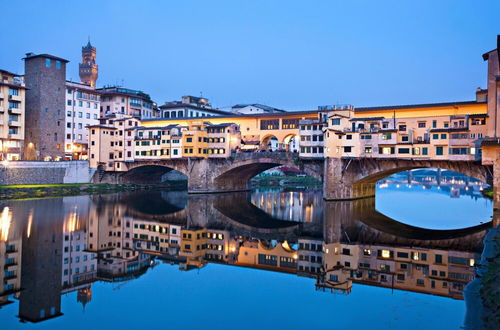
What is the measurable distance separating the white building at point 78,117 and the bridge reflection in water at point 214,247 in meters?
28.0

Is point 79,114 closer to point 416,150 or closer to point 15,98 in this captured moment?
point 15,98

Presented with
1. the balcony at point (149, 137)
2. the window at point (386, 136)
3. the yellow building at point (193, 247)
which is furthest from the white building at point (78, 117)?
the window at point (386, 136)

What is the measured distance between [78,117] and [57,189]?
20.8 metres

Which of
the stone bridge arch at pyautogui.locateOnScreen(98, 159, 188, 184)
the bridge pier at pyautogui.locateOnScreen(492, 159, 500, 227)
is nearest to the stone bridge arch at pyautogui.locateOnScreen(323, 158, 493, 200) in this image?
the bridge pier at pyautogui.locateOnScreen(492, 159, 500, 227)

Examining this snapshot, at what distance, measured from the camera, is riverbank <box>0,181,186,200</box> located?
45.8m

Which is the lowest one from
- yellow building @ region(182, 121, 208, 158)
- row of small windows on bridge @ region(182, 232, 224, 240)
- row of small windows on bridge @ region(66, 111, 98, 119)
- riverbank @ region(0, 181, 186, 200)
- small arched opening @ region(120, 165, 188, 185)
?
row of small windows on bridge @ region(182, 232, 224, 240)

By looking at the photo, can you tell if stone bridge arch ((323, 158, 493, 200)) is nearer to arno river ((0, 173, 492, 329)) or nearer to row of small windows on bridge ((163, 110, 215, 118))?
arno river ((0, 173, 492, 329))

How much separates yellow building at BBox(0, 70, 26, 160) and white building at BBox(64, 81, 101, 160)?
351 inches

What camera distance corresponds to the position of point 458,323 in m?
12.8

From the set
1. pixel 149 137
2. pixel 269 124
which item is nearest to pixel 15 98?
pixel 149 137

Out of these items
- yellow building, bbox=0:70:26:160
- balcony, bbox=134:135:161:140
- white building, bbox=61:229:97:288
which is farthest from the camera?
balcony, bbox=134:135:161:140

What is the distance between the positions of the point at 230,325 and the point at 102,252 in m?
12.4

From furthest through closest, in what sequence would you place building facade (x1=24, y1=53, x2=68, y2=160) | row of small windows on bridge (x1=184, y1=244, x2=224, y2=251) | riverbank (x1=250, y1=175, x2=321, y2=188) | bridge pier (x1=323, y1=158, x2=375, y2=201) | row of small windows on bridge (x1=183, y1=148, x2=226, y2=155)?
riverbank (x1=250, y1=175, x2=321, y2=188), building facade (x1=24, y1=53, x2=68, y2=160), row of small windows on bridge (x1=183, y1=148, x2=226, y2=155), bridge pier (x1=323, y1=158, x2=375, y2=201), row of small windows on bridge (x1=184, y1=244, x2=224, y2=251)

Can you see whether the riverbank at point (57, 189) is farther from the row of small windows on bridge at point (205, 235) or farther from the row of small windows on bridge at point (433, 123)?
the row of small windows on bridge at point (433, 123)
